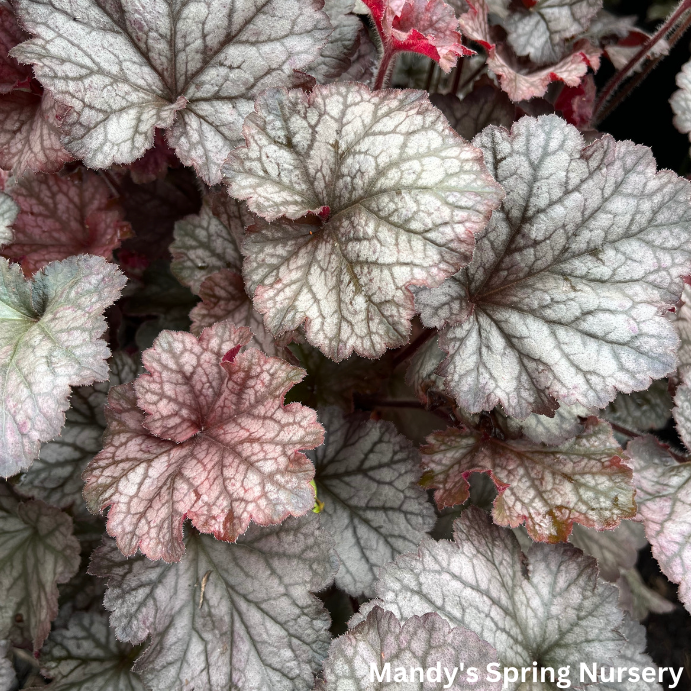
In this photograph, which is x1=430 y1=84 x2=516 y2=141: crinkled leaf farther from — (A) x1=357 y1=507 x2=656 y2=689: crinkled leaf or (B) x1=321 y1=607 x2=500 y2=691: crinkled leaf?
(B) x1=321 y1=607 x2=500 y2=691: crinkled leaf

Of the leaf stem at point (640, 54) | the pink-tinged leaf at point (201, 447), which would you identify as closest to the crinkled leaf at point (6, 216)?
the pink-tinged leaf at point (201, 447)

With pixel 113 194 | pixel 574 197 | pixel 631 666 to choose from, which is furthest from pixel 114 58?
pixel 631 666

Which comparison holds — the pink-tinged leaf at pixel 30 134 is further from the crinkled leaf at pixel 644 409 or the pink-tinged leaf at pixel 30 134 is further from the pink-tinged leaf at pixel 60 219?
the crinkled leaf at pixel 644 409

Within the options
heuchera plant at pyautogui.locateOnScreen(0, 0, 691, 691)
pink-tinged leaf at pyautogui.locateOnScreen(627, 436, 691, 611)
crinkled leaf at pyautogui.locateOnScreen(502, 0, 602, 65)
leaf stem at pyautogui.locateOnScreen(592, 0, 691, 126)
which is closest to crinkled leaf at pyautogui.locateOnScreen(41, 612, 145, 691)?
heuchera plant at pyautogui.locateOnScreen(0, 0, 691, 691)

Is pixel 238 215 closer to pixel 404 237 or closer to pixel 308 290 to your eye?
pixel 308 290

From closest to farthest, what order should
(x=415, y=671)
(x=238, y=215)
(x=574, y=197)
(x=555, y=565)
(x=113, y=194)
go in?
(x=415, y=671), (x=574, y=197), (x=555, y=565), (x=238, y=215), (x=113, y=194)

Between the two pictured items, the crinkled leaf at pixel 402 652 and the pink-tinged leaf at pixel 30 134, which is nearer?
the crinkled leaf at pixel 402 652

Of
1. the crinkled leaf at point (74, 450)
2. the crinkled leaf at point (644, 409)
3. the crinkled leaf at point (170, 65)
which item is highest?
the crinkled leaf at point (170, 65)
